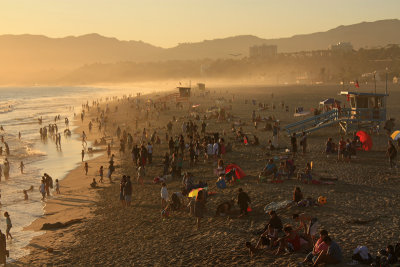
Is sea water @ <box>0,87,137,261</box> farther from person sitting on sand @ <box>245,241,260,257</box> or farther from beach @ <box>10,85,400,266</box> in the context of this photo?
person sitting on sand @ <box>245,241,260,257</box>

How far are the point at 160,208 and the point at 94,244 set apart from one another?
3328 millimetres

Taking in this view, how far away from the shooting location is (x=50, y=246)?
13.8 metres

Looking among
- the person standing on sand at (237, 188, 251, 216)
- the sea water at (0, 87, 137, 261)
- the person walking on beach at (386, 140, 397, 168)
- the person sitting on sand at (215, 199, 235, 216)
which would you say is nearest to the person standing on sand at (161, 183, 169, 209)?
the person sitting on sand at (215, 199, 235, 216)

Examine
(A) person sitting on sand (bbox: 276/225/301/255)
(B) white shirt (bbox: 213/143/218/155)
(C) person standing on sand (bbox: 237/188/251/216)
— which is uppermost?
(B) white shirt (bbox: 213/143/218/155)

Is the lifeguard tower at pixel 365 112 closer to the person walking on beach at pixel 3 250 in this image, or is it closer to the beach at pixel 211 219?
the beach at pixel 211 219

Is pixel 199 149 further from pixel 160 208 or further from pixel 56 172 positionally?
pixel 56 172

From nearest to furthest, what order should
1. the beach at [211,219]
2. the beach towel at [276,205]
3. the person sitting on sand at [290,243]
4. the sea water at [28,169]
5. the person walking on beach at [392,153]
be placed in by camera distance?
Result: the person sitting on sand at [290,243] < the beach at [211,219] < the beach towel at [276,205] < the sea water at [28,169] < the person walking on beach at [392,153]

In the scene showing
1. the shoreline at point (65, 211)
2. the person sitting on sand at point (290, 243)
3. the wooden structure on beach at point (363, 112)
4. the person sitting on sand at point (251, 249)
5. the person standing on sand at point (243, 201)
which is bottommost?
the shoreline at point (65, 211)

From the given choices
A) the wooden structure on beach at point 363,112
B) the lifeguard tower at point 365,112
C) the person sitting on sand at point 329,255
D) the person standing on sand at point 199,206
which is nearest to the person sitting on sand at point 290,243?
the person sitting on sand at point 329,255

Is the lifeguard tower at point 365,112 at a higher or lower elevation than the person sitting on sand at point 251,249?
higher

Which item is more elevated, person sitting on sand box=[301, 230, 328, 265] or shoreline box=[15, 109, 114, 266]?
person sitting on sand box=[301, 230, 328, 265]

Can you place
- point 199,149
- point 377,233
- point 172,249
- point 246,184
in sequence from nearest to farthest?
point 377,233
point 172,249
point 246,184
point 199,149

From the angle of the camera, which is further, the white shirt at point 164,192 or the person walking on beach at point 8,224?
the white shirt at point 164,192

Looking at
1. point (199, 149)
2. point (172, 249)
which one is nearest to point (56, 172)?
point (199, 149)
